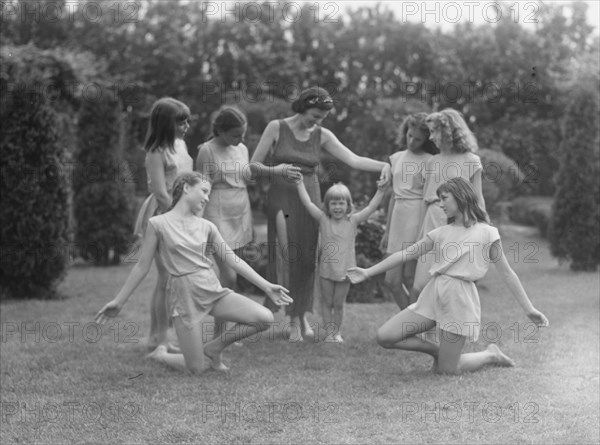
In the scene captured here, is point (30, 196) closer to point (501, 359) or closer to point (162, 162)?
point (162, 162)

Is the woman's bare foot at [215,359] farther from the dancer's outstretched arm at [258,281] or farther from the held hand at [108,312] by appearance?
the held hand at [108,312]

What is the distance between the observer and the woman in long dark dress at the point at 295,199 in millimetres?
6680

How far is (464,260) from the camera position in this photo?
18.1 ft

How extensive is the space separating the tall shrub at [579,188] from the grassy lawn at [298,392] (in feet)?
14.7

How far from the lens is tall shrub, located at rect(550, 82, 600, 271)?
39.4ft

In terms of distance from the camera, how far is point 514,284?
541cm

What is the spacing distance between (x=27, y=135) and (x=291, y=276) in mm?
4446

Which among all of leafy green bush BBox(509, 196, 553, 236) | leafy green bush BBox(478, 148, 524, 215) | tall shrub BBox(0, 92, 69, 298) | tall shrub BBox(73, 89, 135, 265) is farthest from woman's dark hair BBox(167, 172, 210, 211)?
leafy green bush BBox(509, 196, 553, 236)

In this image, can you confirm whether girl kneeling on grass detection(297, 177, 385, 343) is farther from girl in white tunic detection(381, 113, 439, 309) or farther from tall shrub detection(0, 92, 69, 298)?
tall shrub detection(0, 92, 69, 298)

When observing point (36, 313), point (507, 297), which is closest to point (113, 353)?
point (36, 313)

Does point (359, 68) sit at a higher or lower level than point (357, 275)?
higher

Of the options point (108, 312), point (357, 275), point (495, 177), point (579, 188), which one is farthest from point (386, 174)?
point (579, 188)

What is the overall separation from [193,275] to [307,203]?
1.40m

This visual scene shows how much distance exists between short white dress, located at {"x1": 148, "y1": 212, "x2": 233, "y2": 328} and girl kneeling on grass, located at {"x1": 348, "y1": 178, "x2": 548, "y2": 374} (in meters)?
1.09
